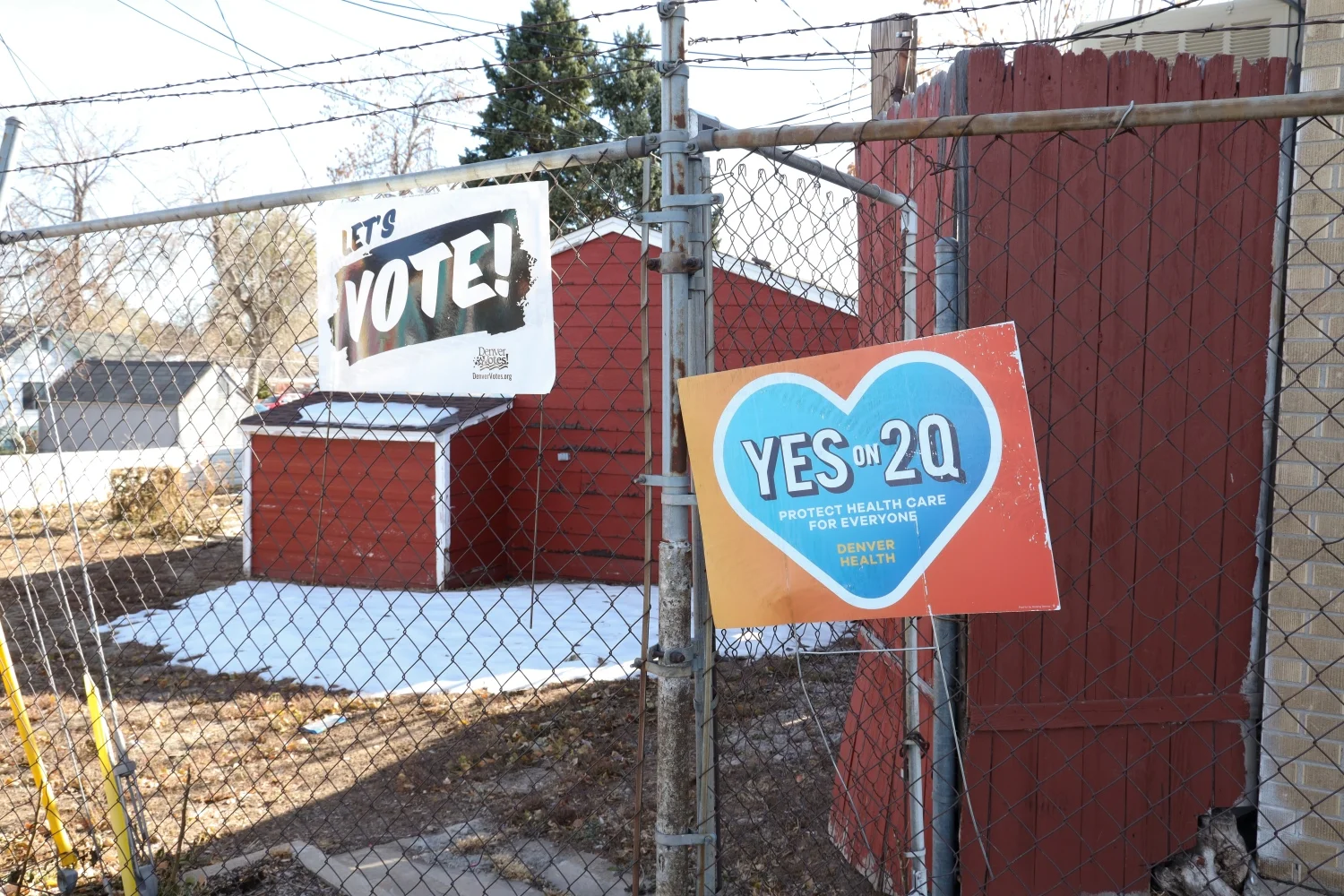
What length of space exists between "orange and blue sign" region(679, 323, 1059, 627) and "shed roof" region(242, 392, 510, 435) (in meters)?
9.93

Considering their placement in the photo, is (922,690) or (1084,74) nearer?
(1084,74)

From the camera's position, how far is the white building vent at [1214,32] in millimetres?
3188

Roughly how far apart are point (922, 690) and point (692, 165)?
2013 millimetres

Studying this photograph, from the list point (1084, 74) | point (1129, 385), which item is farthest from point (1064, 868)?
point (1084, 74)

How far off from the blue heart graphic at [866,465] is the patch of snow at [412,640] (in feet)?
14.9

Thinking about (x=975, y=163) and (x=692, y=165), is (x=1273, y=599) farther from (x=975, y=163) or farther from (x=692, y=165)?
(x=692, y=165)

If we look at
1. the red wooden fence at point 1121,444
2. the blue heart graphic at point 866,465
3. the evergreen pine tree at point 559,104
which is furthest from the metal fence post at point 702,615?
the evergreen pine tree at point 559,104

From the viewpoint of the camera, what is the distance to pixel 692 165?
2070 mm

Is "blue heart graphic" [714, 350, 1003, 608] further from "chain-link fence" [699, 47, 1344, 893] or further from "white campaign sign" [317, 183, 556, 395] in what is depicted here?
"chain-link fence" [699, 47, 1344, 893]

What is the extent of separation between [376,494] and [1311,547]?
10890mm

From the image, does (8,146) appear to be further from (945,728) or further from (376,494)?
(376,494)

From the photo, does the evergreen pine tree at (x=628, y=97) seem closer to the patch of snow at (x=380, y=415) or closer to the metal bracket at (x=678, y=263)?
the patch of snow at (x=380, y=415)

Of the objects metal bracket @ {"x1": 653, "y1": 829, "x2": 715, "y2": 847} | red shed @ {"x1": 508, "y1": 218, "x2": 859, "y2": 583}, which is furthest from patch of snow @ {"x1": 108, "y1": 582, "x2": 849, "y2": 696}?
metal bracket @ {"x1": 653, "y1": 829, "x2": 715, "y2": 847}

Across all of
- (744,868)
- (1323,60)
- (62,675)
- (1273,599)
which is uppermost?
(1323,60)
